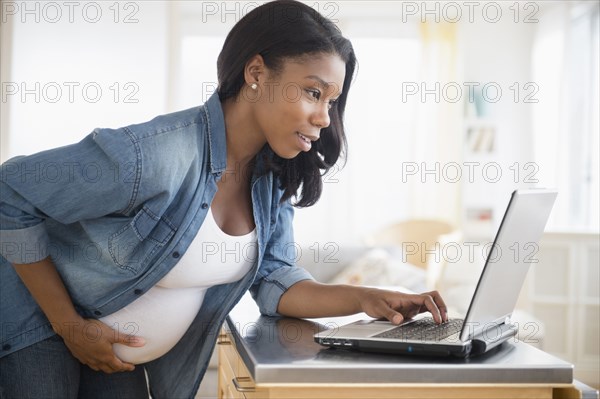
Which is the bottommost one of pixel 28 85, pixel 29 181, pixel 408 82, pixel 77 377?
pixel 77 377

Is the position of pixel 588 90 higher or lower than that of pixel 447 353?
higher

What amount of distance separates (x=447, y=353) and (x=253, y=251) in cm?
50

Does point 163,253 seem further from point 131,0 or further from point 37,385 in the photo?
point 131,0

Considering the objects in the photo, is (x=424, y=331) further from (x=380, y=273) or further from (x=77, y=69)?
(x=77, y=69)

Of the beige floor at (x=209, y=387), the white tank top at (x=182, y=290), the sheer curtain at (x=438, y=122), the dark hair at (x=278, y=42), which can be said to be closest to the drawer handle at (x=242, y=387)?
the white tank top at (x=182, y=290)

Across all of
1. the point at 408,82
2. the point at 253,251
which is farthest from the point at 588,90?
the point at 253,251

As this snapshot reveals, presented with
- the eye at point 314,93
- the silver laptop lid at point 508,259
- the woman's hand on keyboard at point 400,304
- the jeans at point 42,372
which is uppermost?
the eye at point 314,93

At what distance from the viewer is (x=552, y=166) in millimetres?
5309

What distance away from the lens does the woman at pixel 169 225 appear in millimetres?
1217

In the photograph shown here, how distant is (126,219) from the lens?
4.23ft

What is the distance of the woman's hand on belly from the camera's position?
1.34m

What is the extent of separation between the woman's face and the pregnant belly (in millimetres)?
353

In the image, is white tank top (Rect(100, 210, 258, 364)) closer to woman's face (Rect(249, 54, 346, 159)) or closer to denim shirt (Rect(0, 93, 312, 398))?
denim shirt (Rect(0, 93, 312, 398))

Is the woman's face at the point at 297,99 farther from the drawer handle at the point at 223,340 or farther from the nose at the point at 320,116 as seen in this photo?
the drawer handle at the point at 223,340
